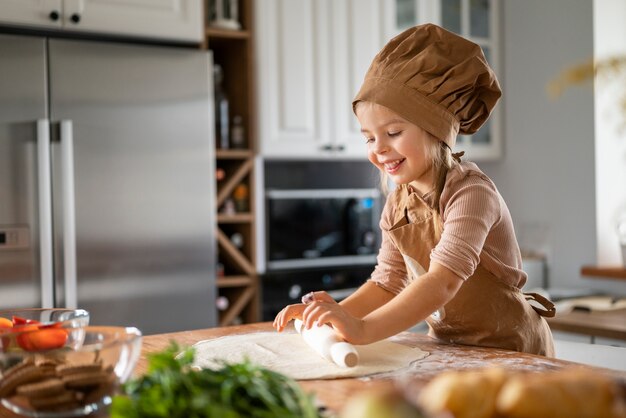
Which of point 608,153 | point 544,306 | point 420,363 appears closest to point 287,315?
point 420,363

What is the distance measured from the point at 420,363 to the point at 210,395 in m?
0.54

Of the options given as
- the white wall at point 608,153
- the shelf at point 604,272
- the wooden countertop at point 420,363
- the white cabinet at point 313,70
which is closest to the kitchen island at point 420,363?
the wooden countertop at point 420,363

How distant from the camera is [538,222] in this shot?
346 centimetres

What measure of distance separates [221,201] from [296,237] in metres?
0.38

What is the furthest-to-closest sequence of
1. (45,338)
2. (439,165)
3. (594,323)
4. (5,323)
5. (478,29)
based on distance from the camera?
(478,29)
(594,323)
(439,165)
(5,323)
(45,338)

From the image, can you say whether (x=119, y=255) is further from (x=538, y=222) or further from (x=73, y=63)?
(x=538, y=222)

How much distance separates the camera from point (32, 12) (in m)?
2.42

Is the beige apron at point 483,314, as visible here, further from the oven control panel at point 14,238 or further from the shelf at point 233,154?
the shelf at point 233,154

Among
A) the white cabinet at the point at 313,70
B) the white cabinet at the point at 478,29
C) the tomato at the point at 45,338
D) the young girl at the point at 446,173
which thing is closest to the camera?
the tomato at the point at 45,338

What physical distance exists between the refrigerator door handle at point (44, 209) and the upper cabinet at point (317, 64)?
2.83 ft

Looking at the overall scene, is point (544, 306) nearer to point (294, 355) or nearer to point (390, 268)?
point (390, 268)

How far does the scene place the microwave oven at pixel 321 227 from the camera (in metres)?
3.10

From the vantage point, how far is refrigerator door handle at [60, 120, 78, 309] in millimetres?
2408

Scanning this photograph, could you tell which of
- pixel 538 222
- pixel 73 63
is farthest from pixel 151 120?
pixel 538 222
